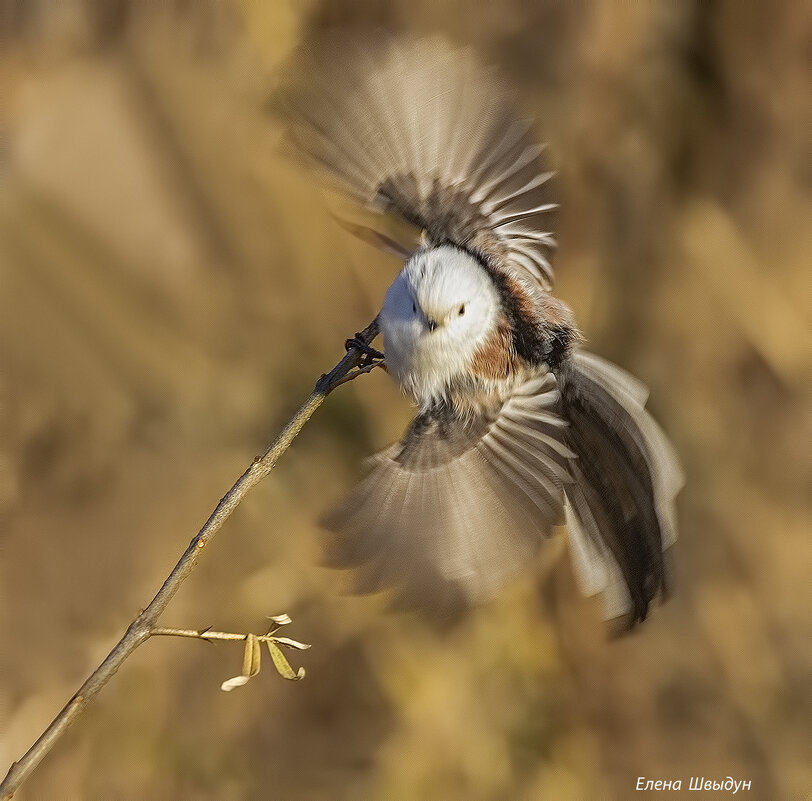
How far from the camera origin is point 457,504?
132cm

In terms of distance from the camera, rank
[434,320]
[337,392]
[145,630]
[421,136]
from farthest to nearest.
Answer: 1. [337,392]
2. [421,136]
3. [434,320]
4. [145,630]

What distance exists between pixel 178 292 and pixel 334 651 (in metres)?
1.09

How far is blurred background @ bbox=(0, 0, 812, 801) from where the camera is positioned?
7.43ft

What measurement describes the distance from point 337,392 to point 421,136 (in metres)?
1.10

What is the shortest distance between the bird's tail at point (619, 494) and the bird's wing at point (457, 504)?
0.14 ft

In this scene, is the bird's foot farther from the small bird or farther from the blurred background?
the blurred background

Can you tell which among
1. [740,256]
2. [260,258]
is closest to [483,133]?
[260,258]

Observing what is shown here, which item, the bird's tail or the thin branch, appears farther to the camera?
the bird's tail

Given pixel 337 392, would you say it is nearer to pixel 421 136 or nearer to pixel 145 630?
pixel 421 136

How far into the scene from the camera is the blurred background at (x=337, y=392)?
227 centimetres

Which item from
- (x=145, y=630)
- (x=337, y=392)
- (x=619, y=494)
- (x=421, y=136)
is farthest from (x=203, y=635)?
(x=337, y=392)

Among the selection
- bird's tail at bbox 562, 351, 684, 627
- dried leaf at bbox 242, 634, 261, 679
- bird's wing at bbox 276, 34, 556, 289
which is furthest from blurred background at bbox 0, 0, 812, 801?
dried leaf at bbox 242, 634, 261, 679

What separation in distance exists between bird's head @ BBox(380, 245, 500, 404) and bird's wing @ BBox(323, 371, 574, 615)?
0.25 ft

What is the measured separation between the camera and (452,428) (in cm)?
135
